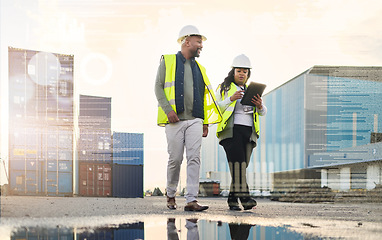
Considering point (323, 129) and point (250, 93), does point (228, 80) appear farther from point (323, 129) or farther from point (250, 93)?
point (323, 129)

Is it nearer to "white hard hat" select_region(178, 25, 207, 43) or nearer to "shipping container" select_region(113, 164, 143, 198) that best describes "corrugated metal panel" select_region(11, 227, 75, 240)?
"white hard hat" select_region(178, 25, 207, 43)

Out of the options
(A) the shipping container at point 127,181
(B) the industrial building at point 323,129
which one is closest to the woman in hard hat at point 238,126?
(B) the industrial building at point 323,129

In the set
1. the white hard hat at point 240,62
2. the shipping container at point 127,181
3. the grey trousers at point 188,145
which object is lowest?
the shipping container at point 127,181

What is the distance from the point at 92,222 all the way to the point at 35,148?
820 inches

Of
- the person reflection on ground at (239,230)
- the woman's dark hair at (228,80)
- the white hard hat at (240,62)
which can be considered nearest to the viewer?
the person reflection on ground at (239,230)

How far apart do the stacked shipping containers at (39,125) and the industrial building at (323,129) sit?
507 inches

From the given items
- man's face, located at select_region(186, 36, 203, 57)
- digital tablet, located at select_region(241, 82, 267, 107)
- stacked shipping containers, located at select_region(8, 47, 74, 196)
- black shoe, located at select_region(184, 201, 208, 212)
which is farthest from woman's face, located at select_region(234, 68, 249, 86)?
stacked shipping containers, located at select_region(8, 47, 74, 196)

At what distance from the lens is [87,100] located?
95.9 ft

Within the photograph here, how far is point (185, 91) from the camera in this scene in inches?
218

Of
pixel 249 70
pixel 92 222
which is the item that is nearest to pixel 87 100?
pixel 249 70

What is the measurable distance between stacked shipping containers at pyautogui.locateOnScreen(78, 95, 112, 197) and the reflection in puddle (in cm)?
2460

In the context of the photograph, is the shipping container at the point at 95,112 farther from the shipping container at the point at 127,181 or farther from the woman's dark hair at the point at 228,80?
the woman's dark hair at the point at 228,80

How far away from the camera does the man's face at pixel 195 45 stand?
554cm

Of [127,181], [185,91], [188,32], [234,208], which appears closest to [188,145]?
[185,91]
